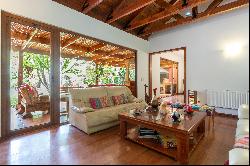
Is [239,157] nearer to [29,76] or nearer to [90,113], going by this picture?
[90,113]

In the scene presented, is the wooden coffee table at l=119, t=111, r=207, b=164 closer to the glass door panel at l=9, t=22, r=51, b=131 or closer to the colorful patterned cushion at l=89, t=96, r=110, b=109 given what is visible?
the colorful patterned cushion at l=89, t=96, r=110, b=109

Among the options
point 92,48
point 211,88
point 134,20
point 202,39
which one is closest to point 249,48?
point 211,88

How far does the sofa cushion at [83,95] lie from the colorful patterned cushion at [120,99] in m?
0.31

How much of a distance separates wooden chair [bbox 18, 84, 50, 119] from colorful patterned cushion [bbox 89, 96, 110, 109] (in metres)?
0.88

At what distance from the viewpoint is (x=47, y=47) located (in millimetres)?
3213

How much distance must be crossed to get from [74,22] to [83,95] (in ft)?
5.27

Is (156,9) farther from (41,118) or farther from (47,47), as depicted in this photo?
(41,118)

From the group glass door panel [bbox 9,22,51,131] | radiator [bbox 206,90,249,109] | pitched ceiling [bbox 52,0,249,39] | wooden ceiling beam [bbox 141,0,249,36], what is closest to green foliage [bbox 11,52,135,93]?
glass door panel [bbox 9,22,51,131]

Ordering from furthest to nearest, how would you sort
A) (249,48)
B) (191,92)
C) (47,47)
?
(191,92) < (47,47) < (249,48)

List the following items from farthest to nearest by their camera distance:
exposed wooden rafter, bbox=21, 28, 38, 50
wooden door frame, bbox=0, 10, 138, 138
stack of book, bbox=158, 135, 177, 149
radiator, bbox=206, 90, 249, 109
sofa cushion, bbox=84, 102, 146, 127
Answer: radiator, bbox=206, 90, 249, 109 < exposed wooden rafter, bbox=21, 28, 38, 50 < sofa cushion, bbox=84, 102, 146, 127 < wooden door frame, bbox=0, 10, 138, 138 < stack of book, bbox=158, 135, 177, 149

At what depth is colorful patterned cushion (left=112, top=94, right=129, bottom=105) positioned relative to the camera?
367cm

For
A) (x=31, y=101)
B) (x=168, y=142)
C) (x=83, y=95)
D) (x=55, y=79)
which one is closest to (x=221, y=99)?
(x=168, y=142)

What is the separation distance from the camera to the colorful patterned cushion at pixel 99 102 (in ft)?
10.6

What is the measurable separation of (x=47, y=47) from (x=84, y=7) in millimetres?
1293
